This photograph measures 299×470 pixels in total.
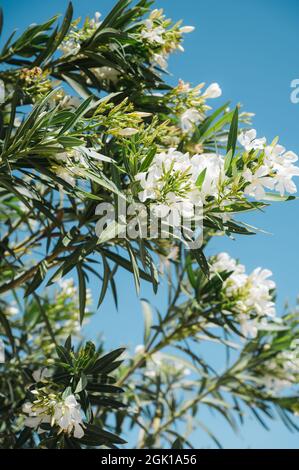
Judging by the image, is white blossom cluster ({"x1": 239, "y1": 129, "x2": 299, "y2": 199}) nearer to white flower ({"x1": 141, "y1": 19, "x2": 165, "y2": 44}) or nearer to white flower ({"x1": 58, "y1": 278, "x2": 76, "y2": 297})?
white flower ({"x1": 141, "y1": 19, "x2": 165, "y2": 44})

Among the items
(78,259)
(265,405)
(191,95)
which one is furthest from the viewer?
(265,405)

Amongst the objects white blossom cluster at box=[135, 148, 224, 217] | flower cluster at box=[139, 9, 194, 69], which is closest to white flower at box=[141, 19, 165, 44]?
flower cluster at box=[139, 9, 194, 69]

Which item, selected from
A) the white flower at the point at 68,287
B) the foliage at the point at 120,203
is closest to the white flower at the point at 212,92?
the foliage at the point at 120,203

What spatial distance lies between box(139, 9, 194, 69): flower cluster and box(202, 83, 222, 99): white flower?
16cm

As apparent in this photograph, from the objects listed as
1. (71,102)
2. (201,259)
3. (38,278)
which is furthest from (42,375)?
(71,102)

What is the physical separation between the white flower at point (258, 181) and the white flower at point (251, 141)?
5 cm

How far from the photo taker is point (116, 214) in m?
1.32

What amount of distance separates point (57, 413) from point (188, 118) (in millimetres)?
885

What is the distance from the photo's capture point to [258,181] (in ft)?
4.14

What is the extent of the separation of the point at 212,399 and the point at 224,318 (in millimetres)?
706

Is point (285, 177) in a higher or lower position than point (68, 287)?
lower

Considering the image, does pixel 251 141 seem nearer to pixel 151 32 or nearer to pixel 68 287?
pixel 151 32
